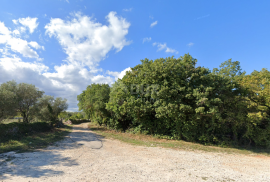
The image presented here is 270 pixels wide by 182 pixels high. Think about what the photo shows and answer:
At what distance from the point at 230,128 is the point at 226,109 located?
249 centimetres

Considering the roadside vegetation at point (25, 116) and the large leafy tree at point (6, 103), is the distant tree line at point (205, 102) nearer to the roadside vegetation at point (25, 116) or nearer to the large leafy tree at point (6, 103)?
the roadside vegetation at point (25, 116)

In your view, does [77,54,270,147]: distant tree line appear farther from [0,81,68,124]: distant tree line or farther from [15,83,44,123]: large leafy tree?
[15,83,44,123]: large leafy tree

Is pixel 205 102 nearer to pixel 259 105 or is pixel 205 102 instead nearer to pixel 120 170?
pixel 259 105

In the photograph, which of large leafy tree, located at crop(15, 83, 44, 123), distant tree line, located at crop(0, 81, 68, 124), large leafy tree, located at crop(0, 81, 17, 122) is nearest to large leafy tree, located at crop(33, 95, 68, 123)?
distant tree line, located at crop(0, 81, 68, 124)

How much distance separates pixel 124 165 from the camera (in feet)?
22.9

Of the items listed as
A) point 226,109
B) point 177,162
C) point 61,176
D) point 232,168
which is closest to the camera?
point 61,176

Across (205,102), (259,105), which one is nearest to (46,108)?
(205,102)

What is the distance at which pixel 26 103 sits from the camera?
615 inches

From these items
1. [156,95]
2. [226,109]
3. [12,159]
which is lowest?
[12,159]

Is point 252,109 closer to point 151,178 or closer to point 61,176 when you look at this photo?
point 151,178

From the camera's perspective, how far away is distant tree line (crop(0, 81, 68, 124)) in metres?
11.3

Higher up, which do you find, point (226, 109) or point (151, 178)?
point (226, 109)

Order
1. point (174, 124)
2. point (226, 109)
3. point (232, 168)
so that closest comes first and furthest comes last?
1. point (232, 168)
2. point (226, 109)
3. point (174, 124)

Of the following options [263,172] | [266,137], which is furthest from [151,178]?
[266,137]
